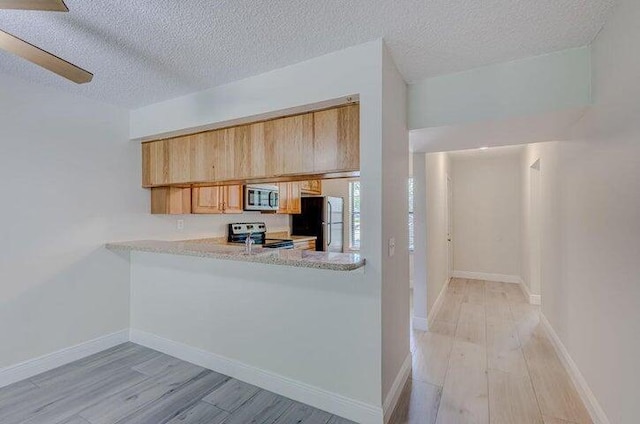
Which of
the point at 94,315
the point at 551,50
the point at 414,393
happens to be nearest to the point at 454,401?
the point at 414,393

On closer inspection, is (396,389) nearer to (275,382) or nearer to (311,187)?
(275,382)

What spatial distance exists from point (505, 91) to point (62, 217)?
370cm

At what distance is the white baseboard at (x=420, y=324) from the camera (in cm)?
356

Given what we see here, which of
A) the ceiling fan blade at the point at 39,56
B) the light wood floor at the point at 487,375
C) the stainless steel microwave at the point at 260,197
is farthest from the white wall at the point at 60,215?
the light wood floor at the point at 487,375

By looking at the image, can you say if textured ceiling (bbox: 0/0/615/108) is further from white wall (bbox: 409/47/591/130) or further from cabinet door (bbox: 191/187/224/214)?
cabinet door (bbox: 191/187/224/214)

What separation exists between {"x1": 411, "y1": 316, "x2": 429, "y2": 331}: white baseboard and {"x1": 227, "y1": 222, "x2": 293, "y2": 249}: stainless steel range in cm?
195

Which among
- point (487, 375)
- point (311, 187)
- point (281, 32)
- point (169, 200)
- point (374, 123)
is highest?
point (281, 32)

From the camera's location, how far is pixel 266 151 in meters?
A: 2.44

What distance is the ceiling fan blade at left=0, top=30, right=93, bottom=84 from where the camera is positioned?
140cm

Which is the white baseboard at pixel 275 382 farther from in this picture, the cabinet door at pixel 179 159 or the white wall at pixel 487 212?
the white wall at pixel 487 212

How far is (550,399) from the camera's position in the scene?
2244mm

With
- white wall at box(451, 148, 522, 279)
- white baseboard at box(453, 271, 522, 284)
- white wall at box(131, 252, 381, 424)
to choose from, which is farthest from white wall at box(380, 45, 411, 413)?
white baseboard at box(453, 271, 522, 284)

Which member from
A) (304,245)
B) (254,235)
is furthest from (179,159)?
(304,245)

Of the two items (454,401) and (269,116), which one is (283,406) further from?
(269,116)
